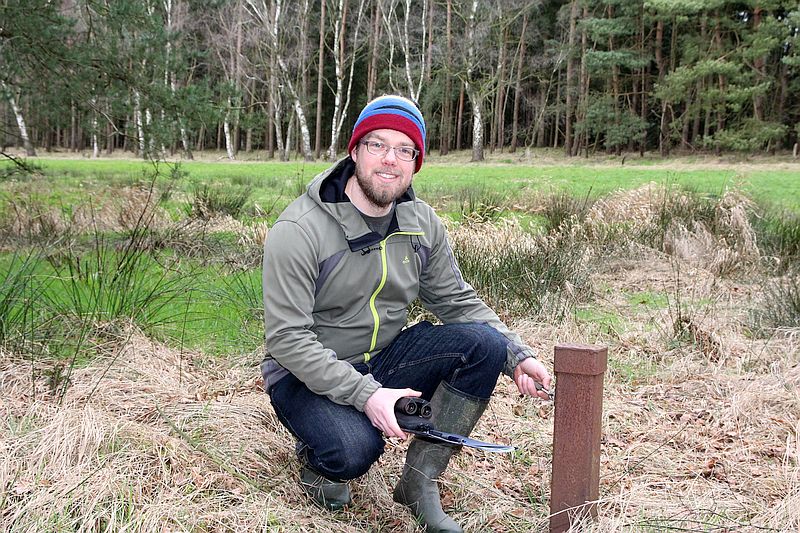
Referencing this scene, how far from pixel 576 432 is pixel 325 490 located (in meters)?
0.91

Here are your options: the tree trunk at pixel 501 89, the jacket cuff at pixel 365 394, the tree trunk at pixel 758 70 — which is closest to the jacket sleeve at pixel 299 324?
the jacket cuff at pixel 365 394

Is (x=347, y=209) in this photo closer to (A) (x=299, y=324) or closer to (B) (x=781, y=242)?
(A) (x=299, y=324)

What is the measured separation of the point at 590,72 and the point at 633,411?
31037 mm

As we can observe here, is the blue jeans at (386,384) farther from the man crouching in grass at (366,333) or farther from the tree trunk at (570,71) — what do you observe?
the tree trunk at (570,71)

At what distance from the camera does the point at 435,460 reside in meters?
2.70

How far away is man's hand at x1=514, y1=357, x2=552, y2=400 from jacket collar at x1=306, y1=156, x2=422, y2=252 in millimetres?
591

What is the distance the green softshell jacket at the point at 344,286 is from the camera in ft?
7.84

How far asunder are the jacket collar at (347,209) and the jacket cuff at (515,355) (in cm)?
53

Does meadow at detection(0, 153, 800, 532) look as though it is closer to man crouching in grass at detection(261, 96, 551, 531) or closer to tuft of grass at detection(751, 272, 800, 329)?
tuft of grass at detection(751, 272, 800, 329)

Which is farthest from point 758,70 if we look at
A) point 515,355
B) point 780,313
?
point 515,355

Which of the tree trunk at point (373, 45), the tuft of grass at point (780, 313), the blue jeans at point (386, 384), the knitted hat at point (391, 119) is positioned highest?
the tree trunk at point (373, 45)

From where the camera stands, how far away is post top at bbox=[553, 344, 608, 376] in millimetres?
2199

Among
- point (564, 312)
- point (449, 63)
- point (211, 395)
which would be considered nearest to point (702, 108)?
point (449, 63)

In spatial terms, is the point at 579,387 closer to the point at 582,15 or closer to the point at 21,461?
the point at 21,461
